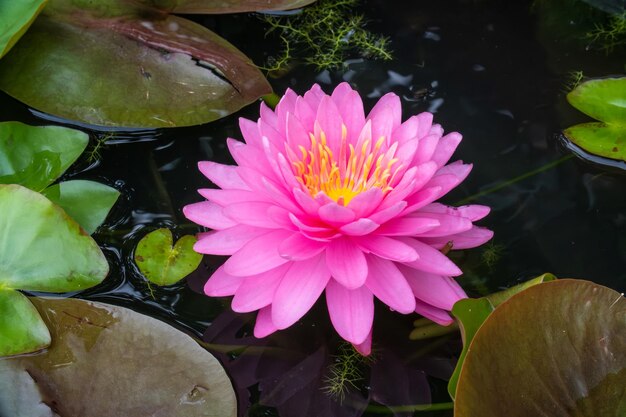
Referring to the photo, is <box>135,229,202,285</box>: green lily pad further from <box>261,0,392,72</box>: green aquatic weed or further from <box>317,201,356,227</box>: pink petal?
<box>261,0,392,72</box>: green aquatic weed

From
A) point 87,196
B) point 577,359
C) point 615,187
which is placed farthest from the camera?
point 615,187

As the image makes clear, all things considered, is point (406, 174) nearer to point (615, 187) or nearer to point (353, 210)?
point (353, 210)

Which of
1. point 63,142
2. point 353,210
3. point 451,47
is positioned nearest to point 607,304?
point 353,210

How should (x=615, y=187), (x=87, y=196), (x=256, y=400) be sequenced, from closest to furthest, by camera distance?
(x=256, y=400)
(x=87, y=196)
(x=615, y=187)

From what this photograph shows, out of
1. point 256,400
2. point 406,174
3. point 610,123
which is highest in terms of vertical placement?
point 406,174

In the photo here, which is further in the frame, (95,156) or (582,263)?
(95,156)

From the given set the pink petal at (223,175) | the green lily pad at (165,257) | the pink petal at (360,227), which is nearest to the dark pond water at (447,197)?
the green lily pad at (165,257)
